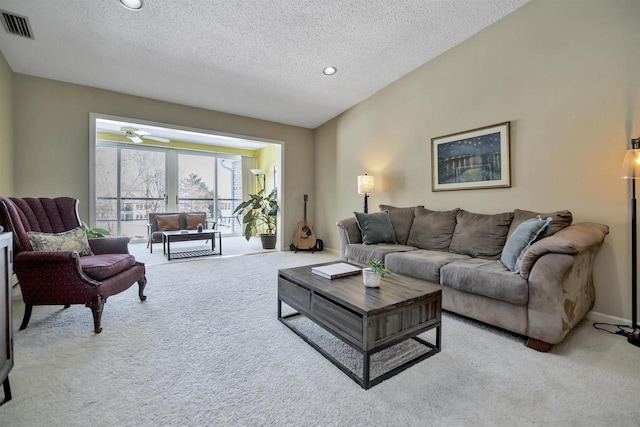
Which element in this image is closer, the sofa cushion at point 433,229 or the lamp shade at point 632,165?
the lamp shade at point 632,165

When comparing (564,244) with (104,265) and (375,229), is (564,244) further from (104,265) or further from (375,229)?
(104,265)

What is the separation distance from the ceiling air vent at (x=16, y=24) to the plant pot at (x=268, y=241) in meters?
4.10

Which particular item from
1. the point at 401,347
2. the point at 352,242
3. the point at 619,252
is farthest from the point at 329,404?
the point at 619,252

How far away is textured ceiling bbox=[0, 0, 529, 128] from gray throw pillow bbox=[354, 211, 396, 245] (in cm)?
205

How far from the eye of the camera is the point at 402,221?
3607 millimetres

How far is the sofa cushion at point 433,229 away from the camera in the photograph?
10.1 ft

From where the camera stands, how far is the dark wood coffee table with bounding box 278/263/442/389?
57.6 inches

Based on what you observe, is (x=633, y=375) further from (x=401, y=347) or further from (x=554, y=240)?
(x=401, y=347)

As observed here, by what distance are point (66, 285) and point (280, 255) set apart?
10.8 ft

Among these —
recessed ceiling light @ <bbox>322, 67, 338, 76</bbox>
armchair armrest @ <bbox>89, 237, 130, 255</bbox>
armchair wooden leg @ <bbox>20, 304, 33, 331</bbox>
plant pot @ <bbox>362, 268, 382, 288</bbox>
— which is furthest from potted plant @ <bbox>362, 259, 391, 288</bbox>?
recessed ceiling light @ <bbox>322, 67, 338, 76</bbox>

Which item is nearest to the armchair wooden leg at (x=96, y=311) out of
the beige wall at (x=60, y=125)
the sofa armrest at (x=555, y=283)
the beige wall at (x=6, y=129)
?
the beige wall at (x=6, y=129)

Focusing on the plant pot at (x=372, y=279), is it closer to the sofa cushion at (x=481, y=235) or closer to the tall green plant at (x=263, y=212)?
the sofa cushion at (x=481, y=235)

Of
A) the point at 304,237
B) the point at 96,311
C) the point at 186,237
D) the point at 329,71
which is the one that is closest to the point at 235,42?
the point at 329,71

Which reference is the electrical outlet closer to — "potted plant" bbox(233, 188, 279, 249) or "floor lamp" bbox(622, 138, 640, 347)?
"floor lamp" bbox(622, 138, 640, 347)
